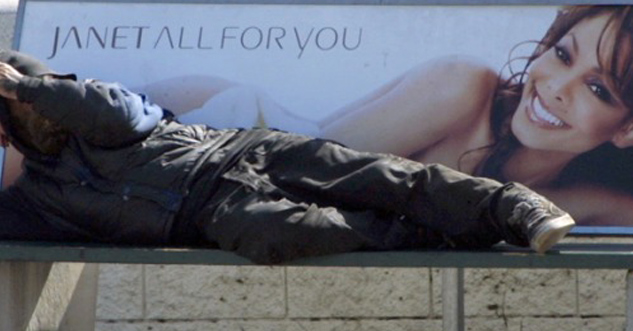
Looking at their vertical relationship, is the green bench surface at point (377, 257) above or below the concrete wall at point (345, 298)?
above

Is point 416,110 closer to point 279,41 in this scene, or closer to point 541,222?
point 279,41

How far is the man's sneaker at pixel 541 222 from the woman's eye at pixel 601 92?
102 centimetres

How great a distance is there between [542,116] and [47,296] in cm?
155

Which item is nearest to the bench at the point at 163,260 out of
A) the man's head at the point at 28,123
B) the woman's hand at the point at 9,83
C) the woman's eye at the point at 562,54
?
the man's head at the point at 28,123

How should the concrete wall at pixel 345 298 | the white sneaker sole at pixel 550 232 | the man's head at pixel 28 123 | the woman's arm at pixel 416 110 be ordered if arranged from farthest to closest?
the concrete wall at pixel 345 298, the woman's arm at pixel 416 110, the man's head at pixel 28 123, the white sneaker sole at pixel 550 232

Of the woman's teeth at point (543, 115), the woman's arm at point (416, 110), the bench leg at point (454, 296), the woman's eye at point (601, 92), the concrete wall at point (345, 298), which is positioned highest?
the woman's eye at point (601, 92)

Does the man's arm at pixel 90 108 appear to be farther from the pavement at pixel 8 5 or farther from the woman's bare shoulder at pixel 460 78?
the pavement at pixel 8 5

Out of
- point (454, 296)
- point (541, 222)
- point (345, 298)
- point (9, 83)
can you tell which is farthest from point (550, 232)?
point (345, 298)

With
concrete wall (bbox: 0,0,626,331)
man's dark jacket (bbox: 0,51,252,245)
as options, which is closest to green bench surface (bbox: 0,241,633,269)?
man's dark jacket (bbox: 0,51,252,245)

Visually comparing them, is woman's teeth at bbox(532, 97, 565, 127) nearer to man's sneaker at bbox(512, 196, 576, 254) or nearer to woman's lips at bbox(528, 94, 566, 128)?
woman's lips at bbox(528, 94, 566, 128)

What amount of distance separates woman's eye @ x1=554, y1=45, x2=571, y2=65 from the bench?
734mm

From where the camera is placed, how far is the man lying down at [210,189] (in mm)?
3586

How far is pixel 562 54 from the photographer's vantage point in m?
4.55

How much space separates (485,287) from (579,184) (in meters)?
0.83
